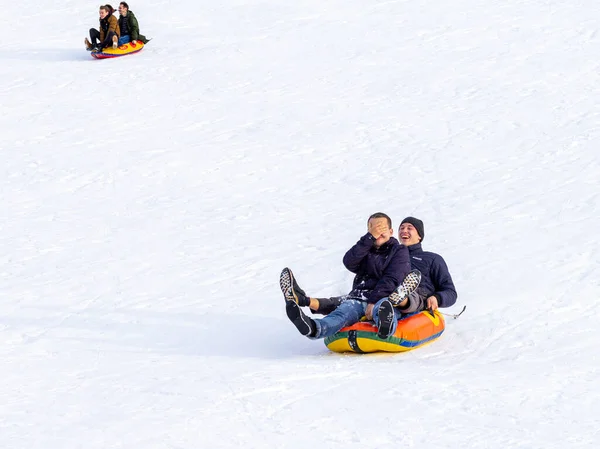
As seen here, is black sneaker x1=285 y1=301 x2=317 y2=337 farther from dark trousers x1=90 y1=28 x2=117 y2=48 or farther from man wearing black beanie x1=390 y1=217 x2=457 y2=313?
dark trousers x1=90 y1=28 x2=117 y2=48

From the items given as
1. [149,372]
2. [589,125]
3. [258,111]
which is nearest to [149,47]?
[258,111]

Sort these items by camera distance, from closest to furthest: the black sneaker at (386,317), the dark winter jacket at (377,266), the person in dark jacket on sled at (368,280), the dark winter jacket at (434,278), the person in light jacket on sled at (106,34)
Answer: the black sneaker at (386,317) < the person in dark jacket on sled at (368,280) < the dark winter jacket at (377,266) < the dark winter jacket at (434,278) < the person in light jacket on sled at (106,34)

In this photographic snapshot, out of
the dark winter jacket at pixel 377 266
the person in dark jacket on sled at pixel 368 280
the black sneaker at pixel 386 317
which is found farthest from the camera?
the dark winter jacket at pixel 377 266

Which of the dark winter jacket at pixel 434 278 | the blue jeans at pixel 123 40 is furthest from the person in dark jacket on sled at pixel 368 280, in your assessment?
the blue jeans at pixel 123 40

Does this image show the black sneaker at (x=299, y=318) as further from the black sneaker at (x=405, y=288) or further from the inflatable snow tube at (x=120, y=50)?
the inflatable snow tube at (x=120, y=50)

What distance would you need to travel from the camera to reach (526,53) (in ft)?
42.2

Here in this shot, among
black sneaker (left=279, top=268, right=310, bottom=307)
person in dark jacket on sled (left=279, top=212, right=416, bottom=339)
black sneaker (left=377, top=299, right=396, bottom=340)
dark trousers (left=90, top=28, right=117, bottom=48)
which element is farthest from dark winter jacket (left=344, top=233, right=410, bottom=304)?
dark trousers (left=90, top=28, right=117, bottom=48)

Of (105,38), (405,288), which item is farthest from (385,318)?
(105,38)

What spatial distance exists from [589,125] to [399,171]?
2.32 meters

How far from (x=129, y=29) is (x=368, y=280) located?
9820 mm

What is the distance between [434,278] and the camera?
5.98m

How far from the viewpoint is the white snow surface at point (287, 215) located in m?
4.44

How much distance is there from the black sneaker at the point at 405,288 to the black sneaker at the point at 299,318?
1.60 feet

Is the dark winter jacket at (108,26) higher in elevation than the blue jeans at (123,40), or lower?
higher
